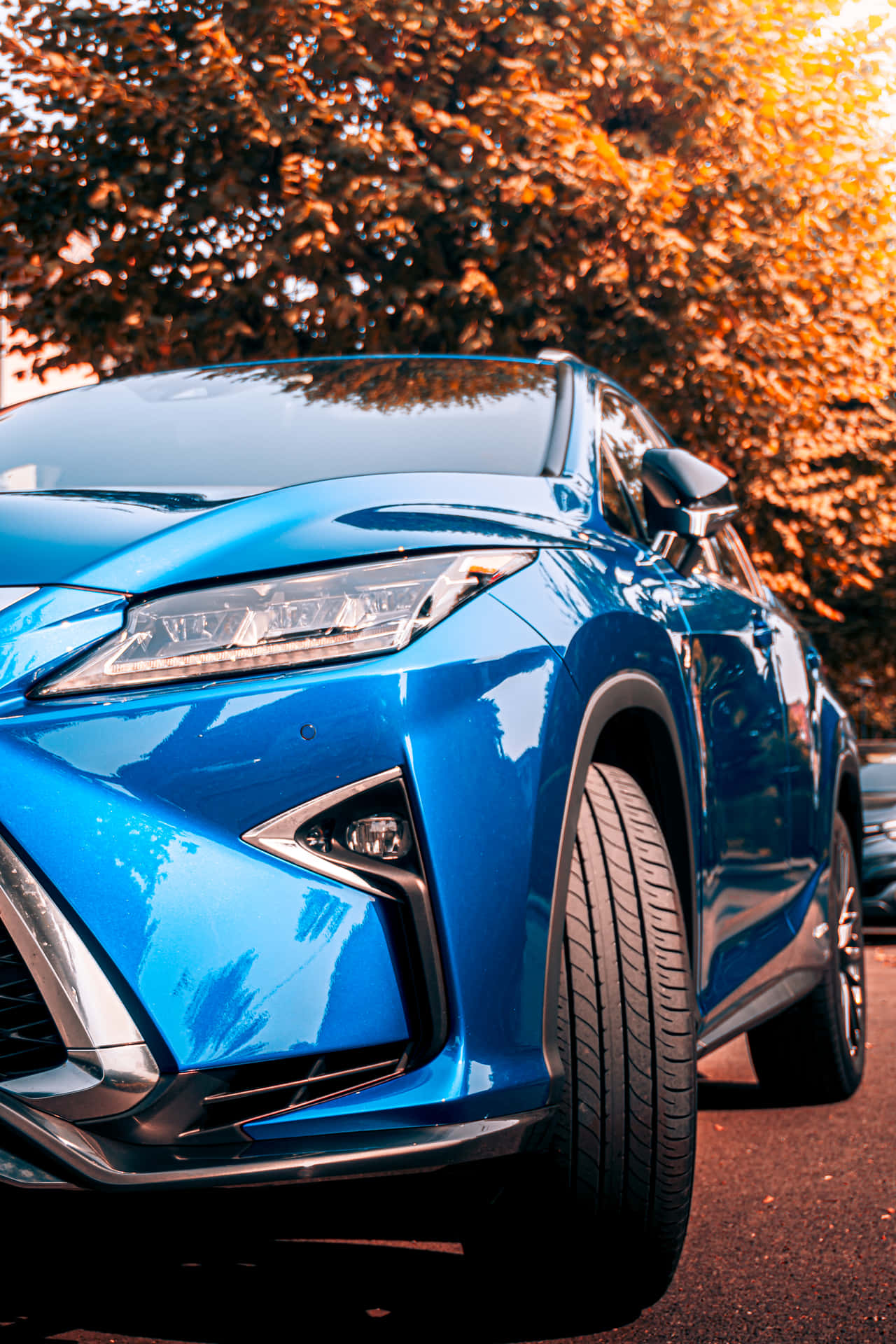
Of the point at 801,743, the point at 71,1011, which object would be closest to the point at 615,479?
the point at 801,743

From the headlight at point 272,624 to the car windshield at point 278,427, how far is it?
352 millimetres

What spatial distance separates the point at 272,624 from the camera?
6.09 ft

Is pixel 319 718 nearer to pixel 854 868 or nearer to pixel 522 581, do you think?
pixel 522 581

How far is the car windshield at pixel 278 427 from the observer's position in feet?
8.54

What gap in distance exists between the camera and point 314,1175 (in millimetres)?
1767

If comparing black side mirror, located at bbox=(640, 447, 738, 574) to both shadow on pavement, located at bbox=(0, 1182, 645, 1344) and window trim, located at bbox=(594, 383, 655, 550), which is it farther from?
shadow on pavement, located at bbox=(0, 1182, 645, 1344)

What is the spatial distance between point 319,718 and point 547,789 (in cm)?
35

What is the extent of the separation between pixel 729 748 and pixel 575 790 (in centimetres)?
99

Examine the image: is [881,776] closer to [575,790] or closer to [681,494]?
[681,494]

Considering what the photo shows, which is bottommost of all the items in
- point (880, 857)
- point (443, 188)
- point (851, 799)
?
point (880, 857)

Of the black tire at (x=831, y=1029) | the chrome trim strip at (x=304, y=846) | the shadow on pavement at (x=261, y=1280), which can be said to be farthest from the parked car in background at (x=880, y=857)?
the chrome trim strip at (x=304, y=846)

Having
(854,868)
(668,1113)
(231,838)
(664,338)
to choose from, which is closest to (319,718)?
(231,838)

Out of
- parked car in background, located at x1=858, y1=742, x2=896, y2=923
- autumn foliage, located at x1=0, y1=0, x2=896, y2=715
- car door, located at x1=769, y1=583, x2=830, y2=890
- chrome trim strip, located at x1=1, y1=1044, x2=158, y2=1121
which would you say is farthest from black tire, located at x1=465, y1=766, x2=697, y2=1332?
parked car in background, located at x1=858, y1=742, x2=896, y2=923

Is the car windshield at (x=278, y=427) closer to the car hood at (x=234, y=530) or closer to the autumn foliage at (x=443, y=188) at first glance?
the car hood at (x=234, y=530)
